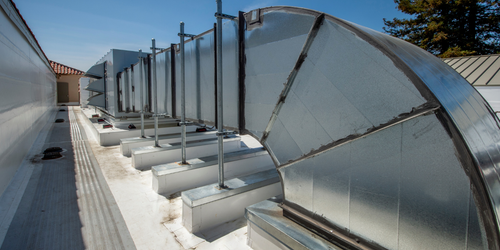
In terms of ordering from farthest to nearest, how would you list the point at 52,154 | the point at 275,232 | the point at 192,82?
the point at 52,154 < the point at 192,82 < the point at 275,232

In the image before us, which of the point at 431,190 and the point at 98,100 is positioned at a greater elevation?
the point at 98,100

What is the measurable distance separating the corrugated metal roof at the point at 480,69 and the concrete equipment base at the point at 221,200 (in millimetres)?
8165

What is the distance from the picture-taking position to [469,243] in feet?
5.17

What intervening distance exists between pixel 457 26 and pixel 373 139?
74.0 ft

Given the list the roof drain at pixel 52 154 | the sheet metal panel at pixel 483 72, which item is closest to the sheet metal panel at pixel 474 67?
the sheet metal panel at pixel 483 72

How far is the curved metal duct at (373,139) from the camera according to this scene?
5.32 ft

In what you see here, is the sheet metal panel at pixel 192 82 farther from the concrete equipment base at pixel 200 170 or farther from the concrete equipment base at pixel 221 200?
the concrete equipment base at pixel 221 200

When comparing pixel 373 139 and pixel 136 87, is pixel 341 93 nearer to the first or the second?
pixel 373 139

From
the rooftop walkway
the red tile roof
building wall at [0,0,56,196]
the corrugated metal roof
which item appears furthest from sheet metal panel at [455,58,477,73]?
the red tile roof

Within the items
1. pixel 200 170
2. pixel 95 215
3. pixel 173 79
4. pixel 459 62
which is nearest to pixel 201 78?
pixel 173 79

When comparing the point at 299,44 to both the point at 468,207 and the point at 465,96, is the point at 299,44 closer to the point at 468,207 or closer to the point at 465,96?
the point at 465,96

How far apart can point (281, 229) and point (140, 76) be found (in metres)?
7.03

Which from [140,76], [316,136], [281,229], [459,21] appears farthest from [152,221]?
[459,21]

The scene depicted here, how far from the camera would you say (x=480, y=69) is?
29.4 ft
